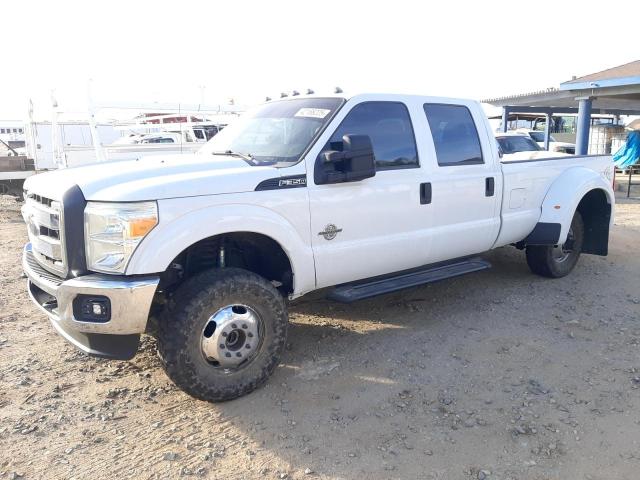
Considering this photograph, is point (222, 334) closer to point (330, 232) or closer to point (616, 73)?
point (330, 232)

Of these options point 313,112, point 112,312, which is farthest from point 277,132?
point 112,312

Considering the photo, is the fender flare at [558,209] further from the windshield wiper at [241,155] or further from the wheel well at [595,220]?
the windshield wiper at [241,155]

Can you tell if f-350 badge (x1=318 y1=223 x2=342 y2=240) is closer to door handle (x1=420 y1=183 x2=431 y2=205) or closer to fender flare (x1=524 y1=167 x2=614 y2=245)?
door handle (x1=420 y1=183 x2=431 y2=205)

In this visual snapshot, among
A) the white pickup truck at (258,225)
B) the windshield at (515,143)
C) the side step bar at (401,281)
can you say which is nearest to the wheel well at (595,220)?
the white pickup truck at (258,225)

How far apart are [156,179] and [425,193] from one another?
7.44 feet

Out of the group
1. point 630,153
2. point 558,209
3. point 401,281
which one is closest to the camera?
point 401,281

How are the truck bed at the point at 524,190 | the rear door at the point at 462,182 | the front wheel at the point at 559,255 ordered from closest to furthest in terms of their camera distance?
the rear door at the point at 462,182 → the truck bed at the point at 524,190 → the front wheel at the point at 559,255

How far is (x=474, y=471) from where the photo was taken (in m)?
3.00

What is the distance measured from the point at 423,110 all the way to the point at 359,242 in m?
1.40

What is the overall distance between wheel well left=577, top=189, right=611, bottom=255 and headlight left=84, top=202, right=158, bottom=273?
5.36m

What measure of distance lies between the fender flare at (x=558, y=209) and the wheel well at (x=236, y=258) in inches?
125

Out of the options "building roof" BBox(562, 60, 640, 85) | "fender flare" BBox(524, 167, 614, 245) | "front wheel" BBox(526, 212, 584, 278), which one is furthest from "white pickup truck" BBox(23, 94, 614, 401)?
"building roof" BBox(562, 60, 640, 85)

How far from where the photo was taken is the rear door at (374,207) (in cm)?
413

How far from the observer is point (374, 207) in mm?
4367
